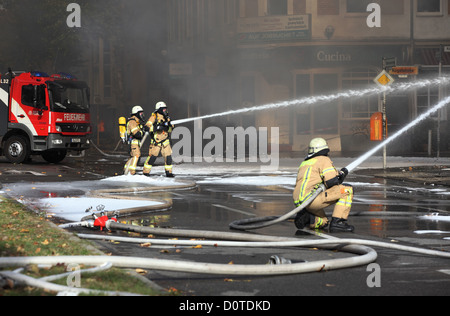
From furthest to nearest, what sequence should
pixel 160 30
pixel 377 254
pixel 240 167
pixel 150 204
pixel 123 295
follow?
pixel 160 30
pixel 240 167
pixel 150 204
pixel 377 254
pixel 123 295

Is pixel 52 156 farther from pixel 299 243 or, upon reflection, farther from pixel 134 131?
pixel 299 243

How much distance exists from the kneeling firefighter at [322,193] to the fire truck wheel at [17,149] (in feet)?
49.6

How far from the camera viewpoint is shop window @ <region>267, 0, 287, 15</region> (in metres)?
33.8

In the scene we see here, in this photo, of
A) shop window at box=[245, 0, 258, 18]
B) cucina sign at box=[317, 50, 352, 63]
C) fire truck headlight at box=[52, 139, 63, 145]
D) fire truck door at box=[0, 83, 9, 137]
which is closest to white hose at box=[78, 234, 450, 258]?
fire truck headlight at box=[52, 139, 63, 145]

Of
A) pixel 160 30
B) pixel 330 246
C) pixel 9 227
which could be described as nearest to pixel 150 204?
pixel 9 227

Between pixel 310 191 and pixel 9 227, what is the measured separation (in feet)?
11.8

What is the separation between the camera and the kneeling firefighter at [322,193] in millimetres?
9406

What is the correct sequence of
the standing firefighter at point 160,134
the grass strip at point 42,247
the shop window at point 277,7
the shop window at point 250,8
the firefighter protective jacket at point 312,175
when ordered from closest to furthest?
1. the grass strip at point 42,247
2. the firefighter protective jacket at point 312,175
3. the standing firefighter at point 160,134
4. the shop window at point 277,7
5. the shop window at point 250,8

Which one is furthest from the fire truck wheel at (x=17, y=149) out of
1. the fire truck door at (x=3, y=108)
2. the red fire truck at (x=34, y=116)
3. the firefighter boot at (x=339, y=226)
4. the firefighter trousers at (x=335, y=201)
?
the firefighter boot at (x=339, y=226)

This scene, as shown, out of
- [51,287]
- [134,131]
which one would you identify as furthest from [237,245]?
[134,131]

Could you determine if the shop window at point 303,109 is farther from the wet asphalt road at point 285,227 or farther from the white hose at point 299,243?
the white hose at point 299,243

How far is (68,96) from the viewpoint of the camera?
2338 centimetres

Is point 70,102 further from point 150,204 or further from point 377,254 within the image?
point 377,254

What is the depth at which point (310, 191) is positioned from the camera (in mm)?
9406
